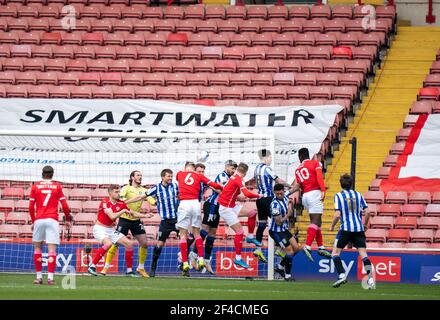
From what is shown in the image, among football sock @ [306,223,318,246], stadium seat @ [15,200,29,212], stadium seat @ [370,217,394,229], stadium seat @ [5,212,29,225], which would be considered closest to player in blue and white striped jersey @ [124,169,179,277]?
football sock @ [306,223,318,246]

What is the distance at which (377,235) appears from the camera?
23.3 m

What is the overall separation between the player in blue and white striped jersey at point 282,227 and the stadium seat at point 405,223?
3322 millimetres

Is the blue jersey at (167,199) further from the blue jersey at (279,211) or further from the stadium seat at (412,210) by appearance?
the stadium seat at (412,210)

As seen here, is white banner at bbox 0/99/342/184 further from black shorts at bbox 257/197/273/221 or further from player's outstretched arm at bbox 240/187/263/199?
player's outstretched arm at bbox 240/187/263/199

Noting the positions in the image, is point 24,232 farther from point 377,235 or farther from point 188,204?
point 377,235

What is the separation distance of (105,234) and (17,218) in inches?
142

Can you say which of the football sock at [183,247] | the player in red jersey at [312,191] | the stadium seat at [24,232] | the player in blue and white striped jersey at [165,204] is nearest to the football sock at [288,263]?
the player in red jersey at [312,191]

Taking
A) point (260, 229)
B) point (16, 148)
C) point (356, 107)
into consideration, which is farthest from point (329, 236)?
point (16, 148)

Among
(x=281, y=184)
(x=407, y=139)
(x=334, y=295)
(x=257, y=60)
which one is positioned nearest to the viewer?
(x=334, y=295)

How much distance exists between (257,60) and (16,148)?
5889 millimetres

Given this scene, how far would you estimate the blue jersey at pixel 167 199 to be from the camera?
20.8 metres

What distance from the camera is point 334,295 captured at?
55.1 feet

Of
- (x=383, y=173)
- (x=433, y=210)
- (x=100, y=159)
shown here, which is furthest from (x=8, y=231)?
(x=433, y=210)

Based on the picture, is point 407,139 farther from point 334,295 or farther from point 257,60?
point 334,295
